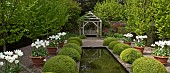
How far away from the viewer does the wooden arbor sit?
26.7 m

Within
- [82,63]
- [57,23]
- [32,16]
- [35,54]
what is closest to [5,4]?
[35,54]

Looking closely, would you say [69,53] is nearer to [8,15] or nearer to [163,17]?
[8,15]

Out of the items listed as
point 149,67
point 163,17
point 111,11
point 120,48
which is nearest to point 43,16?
Answer: point 120,48

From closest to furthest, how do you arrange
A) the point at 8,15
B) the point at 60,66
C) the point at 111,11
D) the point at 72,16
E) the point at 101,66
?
the point at 60,66, the point at 8,15, the point at 101,66, the point at 72,16, the point at 111,11

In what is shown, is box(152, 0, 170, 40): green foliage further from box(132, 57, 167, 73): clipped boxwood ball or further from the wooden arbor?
the wooden arbor

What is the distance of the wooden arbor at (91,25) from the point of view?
87.7 ft

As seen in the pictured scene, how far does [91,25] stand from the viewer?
28.8m

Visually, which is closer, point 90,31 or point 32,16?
point 32,16

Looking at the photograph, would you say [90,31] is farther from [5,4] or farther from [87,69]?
[5,4]

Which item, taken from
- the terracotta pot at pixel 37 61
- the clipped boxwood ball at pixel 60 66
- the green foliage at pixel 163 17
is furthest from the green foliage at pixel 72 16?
the clipped boxwood ball at pixel 60 66

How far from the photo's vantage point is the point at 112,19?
101 ft

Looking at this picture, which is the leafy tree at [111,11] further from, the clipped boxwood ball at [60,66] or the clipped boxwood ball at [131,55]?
the clipped boxwood ball at [60,66]

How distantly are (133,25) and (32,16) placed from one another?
32.1ft

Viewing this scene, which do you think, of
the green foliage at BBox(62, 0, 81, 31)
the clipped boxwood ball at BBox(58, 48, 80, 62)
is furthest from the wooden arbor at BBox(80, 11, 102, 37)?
the clipped boxwood ball at BBox(58, 48, 80, 62)
